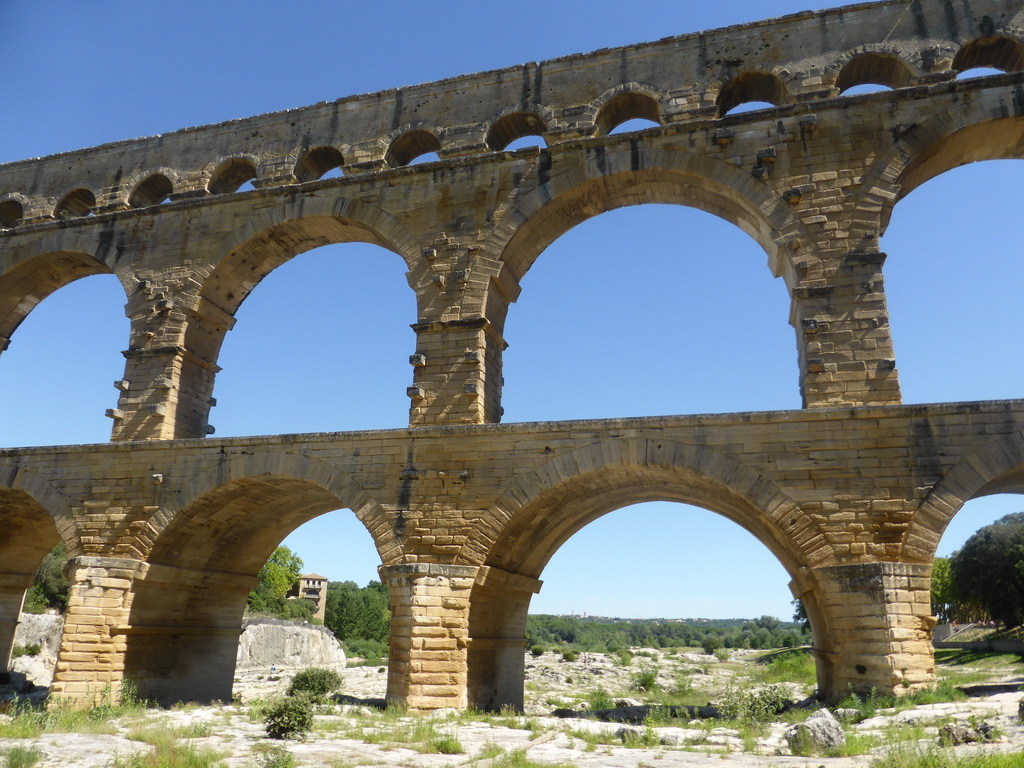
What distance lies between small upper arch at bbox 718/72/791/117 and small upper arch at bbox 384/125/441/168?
486 cm

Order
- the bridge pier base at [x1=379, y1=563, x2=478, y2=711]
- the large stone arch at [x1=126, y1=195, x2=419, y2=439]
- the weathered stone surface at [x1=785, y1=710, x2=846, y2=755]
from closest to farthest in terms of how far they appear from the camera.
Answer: the weathered stone surface at [x1=785, y1=710, x2=846, y2=755], the bridge pier base at [x1=379, y1=563, x2=478, y2=711], the large stone arch at [x1=126, y1=195, x2=419, y2=439]

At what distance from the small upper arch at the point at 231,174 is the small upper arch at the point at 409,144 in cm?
268

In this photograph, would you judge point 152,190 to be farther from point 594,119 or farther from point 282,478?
point 594,119

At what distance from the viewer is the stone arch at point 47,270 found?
47.5 feet

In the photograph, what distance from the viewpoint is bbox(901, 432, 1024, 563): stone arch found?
8930 mm

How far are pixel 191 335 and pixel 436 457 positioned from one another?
5.61 metres

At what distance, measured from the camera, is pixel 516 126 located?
13492 millimetres

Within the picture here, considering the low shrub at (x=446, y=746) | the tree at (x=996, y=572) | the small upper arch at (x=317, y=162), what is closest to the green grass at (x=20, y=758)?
the low shrub at (x=446, y=746)

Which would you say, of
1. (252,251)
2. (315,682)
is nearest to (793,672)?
A: (315,682)

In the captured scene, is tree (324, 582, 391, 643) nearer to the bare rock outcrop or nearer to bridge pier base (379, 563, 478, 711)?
the bare rock outcrop

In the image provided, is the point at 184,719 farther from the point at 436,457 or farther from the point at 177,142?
the point at 177,142

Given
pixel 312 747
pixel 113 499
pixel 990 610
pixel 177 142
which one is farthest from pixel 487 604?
pixel 990 610

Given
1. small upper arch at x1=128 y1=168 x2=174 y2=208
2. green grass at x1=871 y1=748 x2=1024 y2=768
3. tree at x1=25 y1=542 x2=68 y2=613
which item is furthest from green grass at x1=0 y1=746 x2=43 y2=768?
tree at x1=25 y1=542 x2=68 y2=613

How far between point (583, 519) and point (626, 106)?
7001mm
